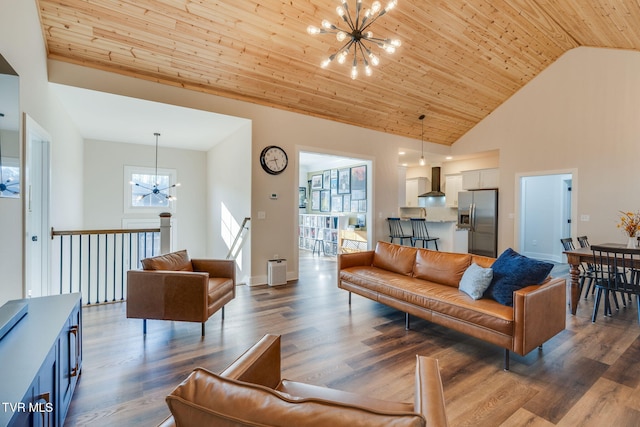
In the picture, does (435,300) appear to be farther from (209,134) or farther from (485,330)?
(209,134)

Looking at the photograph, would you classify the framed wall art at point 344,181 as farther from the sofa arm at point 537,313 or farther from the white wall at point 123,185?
the sofa arm at point 537,313

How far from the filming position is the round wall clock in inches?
187

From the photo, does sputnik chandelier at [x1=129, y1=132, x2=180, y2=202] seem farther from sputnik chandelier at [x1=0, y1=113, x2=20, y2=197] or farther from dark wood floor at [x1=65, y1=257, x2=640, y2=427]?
sputnik chandelier at [x1=0, y1=113, x2=20, y2=197]

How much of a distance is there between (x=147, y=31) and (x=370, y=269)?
385 centimetres

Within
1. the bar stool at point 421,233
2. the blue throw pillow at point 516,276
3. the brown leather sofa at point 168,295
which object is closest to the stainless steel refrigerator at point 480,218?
the bar stool at point 421,233

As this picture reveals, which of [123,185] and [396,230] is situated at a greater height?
[123,185]

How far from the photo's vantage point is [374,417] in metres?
0.59

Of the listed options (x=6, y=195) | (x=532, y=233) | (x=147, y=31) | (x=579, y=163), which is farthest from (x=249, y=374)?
(x=532, y=233)

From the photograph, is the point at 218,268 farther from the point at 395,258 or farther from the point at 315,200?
the point at 315,200

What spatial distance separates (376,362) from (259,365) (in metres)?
1.50

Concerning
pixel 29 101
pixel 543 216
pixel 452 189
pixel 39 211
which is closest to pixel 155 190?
pixel 39 211

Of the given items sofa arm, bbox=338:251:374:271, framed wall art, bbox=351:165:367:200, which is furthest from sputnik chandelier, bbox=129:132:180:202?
sofa arm, bbox=338:251:374:271

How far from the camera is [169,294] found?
271 cm

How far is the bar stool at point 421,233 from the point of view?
6007mm
